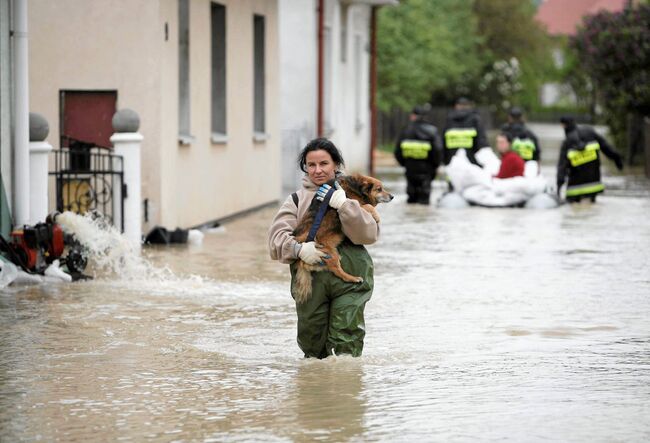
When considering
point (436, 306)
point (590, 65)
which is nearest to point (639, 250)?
point (436, 306)

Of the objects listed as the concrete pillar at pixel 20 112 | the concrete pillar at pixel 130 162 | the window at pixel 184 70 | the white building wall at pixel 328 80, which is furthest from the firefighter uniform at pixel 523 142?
the concrete pillar at pixel 20 112

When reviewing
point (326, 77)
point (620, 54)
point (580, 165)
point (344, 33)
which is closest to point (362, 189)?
point (580, 165)

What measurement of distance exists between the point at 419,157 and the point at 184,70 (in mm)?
6430

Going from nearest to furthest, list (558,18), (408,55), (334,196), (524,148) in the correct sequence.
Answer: (334,196) < (524,148) < (408,55) < (558,18)

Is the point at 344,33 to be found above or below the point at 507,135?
above

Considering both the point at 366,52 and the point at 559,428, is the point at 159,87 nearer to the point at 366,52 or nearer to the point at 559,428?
the point at 559,428

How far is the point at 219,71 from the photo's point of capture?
2022 centimetres

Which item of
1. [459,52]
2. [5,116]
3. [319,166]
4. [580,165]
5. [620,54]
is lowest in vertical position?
[580,165]

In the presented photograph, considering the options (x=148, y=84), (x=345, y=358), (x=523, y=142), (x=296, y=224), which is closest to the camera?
(x=296, y=224)

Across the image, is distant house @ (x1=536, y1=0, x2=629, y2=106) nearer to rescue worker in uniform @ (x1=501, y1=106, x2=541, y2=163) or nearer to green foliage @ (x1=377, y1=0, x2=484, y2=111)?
green foliage @ (x1=377, y1=0, x2=484, y2=111)

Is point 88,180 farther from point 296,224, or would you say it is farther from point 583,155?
point 583,155

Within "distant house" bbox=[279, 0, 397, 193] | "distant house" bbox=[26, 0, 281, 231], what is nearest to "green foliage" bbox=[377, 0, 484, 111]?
"distant house" bbox=[279, 0, 397, 193]

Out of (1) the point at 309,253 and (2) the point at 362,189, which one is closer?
(1) the point at 309,253

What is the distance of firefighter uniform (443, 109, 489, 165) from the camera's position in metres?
24.3
